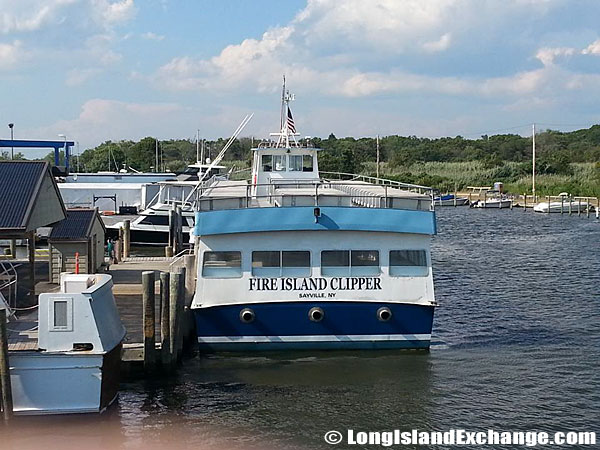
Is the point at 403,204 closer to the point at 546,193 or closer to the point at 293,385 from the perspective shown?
the point at 293,385

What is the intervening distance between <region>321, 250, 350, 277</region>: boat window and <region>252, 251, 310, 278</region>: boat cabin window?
40 cm

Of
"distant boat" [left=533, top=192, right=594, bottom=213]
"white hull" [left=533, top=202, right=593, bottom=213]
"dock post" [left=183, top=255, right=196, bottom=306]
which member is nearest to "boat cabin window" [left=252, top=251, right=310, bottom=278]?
"dock post" [left=183, top=255, right=196, bottom=306]

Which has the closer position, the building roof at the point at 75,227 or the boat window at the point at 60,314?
the boat window at the point at 60,314

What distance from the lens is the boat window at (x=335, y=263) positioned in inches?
828

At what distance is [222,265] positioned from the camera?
2111 cm

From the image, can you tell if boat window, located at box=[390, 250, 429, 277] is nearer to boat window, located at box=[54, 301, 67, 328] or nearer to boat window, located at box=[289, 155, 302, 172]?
boat window, located at box=[54, 301, 67, 328]

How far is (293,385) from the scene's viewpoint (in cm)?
1978

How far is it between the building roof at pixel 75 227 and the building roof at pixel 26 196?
10.0 ft

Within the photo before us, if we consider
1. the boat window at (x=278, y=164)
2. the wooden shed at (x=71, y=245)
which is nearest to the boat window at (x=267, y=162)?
the boat window at (x=278, y=164)

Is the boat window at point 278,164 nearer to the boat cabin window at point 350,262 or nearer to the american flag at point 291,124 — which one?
the american flag at point 291,124

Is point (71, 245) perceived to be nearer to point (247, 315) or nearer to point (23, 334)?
point (247, 315)

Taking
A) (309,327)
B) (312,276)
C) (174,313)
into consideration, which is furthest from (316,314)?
(174,313)

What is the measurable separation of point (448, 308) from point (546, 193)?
248 ft

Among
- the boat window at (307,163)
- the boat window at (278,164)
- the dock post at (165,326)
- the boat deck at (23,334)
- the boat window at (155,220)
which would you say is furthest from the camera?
the boat window at (155,220)
